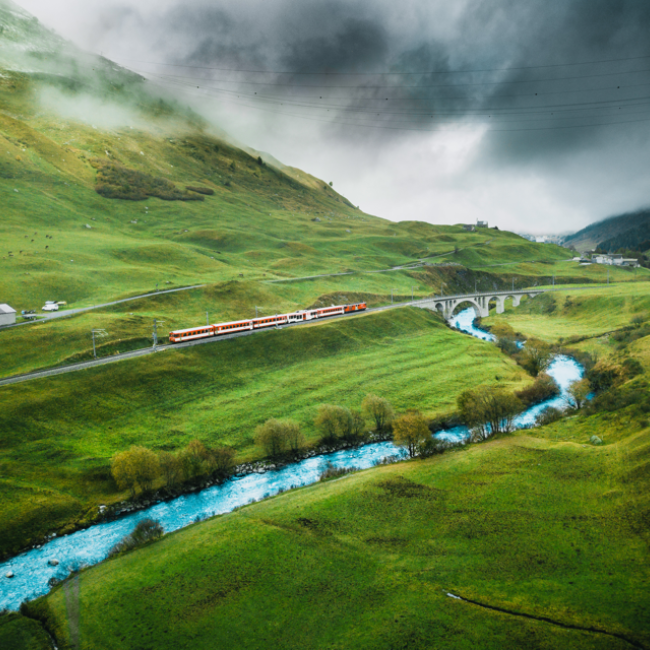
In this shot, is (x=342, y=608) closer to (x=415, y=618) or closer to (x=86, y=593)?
(x=415, y=618)

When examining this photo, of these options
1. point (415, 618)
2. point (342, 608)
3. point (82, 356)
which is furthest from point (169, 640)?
point (82, 356)

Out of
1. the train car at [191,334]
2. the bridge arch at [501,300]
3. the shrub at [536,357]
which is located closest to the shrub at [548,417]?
the shrub at [536,357]

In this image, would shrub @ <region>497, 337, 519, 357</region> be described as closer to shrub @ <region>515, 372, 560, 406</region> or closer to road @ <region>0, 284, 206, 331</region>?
shrub @ <region>515, 372, 560, 406</region>

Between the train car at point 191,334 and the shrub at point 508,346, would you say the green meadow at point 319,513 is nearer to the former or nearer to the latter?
the train car at point 191,334

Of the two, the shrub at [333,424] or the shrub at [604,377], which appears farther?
the shrub at [604,377]

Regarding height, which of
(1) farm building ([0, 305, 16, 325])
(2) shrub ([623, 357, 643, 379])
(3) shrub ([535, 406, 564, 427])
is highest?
(1) farm building ([0, 305, 16, 325])

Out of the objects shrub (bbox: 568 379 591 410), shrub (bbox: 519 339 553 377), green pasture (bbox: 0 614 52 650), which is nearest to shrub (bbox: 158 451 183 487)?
green pasture (bbox: 0 614 52 650)

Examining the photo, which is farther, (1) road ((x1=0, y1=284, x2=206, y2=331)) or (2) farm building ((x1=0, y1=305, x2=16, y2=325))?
(1) road ((x1=0, y1=284, x2=206, y2=331))
